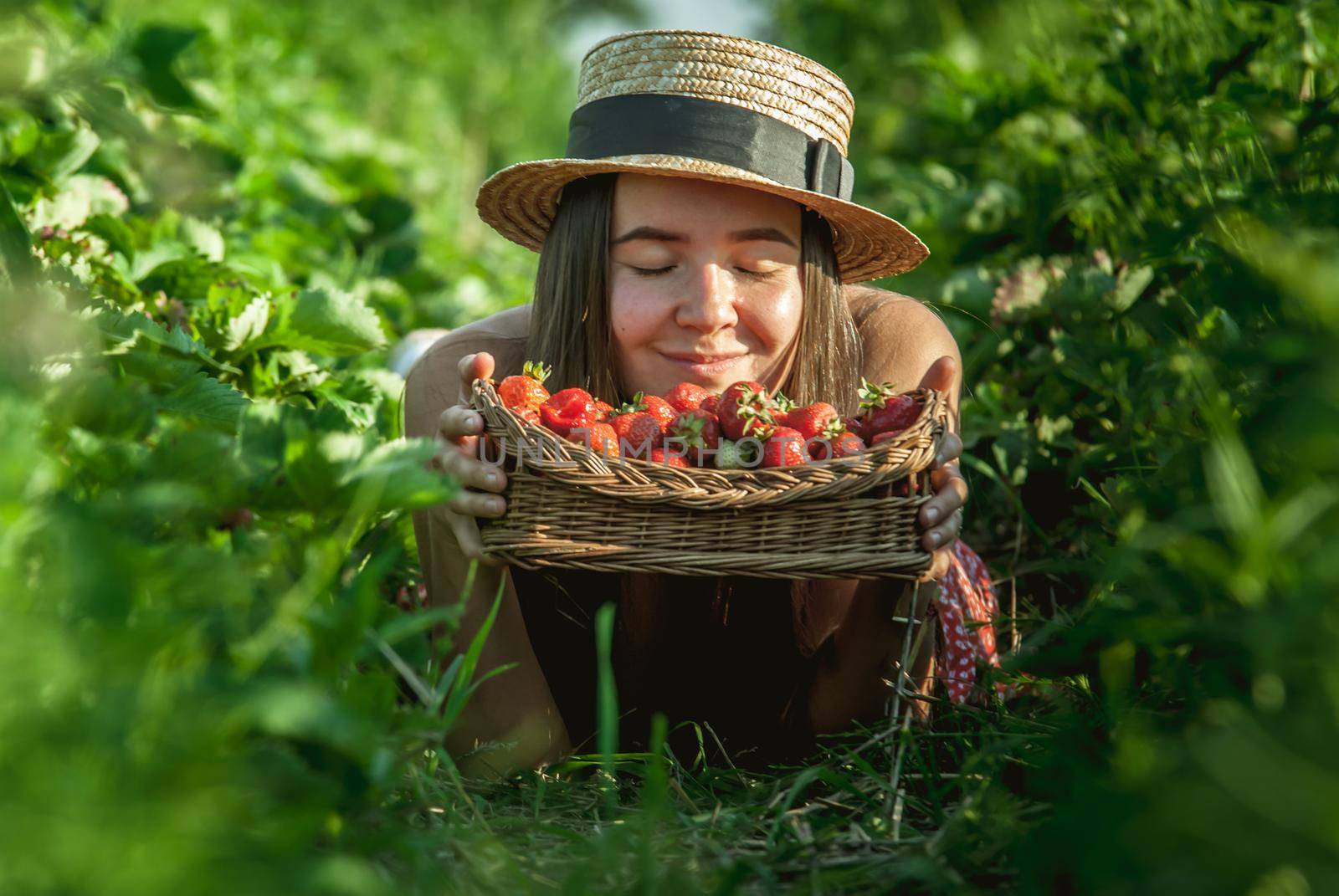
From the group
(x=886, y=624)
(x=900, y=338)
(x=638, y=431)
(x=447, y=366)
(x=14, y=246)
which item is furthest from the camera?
(x=900, y=338)

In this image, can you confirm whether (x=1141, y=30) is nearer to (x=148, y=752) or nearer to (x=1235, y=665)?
(x=1235, y=665)

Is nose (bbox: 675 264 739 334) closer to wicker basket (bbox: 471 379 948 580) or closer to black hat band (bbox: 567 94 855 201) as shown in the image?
black hat band (bbox: 567 94 855 201)

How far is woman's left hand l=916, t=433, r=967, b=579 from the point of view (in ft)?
6.13

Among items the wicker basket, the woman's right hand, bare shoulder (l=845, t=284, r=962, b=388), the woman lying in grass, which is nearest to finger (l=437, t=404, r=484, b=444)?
the woman's right hand

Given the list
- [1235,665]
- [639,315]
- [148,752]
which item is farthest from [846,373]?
[148,752]

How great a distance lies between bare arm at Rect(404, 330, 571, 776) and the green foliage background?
120mm

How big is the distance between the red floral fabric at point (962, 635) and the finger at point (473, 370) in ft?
3.06

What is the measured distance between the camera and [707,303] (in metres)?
2.31

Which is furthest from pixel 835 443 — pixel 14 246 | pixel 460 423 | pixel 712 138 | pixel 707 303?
pixel 14 246

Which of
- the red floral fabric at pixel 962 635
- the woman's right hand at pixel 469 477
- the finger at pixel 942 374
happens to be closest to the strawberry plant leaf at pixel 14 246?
the woman's right hand at pixel 469 477

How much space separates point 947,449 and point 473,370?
79 cm

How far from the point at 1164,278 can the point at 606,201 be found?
1.27 metres

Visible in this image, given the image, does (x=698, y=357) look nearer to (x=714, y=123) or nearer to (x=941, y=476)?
(x=714, y=123)

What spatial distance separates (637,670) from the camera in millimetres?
2490
